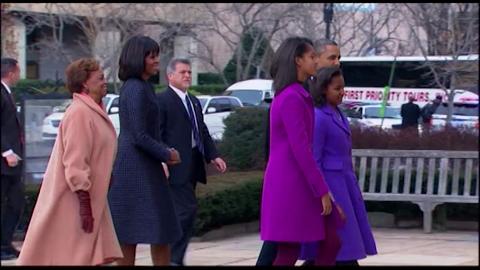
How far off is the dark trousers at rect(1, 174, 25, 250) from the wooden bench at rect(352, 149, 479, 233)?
4277mm

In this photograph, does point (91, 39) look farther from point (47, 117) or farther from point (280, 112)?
point (280, 112)

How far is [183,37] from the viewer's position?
129 feet

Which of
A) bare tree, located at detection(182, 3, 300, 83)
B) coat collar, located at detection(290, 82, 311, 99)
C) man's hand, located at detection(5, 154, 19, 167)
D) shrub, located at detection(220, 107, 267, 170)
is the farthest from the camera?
bare tree, located at detection(182, 3, 300, 83)

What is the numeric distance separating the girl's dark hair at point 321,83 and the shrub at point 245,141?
6.68 meters

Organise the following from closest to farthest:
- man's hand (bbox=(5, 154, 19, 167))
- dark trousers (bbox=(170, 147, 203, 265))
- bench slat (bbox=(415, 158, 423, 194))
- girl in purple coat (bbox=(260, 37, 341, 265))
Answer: girl in purple coat (bbox=(260, 37, 341, 265)) → dark trousers (bbox=(170, 147, 203, 265)) → man's hand (bbox=(5, 154, 19, 167)) → bench slat (bbox=(415, 158, 423, 194))

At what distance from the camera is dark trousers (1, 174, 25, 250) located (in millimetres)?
10070

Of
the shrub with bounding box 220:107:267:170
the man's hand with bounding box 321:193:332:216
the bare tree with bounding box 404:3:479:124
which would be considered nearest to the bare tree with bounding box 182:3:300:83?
the bare tree with bounding box 404:3:479:124

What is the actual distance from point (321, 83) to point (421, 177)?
5.27m

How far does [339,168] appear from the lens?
7.45m

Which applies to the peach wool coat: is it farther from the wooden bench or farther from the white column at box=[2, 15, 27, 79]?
the white column at box=[2, 15, 27, 79]

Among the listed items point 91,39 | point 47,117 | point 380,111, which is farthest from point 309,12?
point 47,117

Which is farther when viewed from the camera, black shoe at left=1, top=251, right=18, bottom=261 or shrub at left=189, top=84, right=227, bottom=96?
shrub at left=189, top=84, right=227, bottom=96

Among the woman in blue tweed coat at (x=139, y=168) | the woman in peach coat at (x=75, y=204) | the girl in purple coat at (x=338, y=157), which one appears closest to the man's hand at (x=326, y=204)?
the girl in purple coat at (x=338, y=157)

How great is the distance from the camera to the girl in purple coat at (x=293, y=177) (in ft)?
22.6
